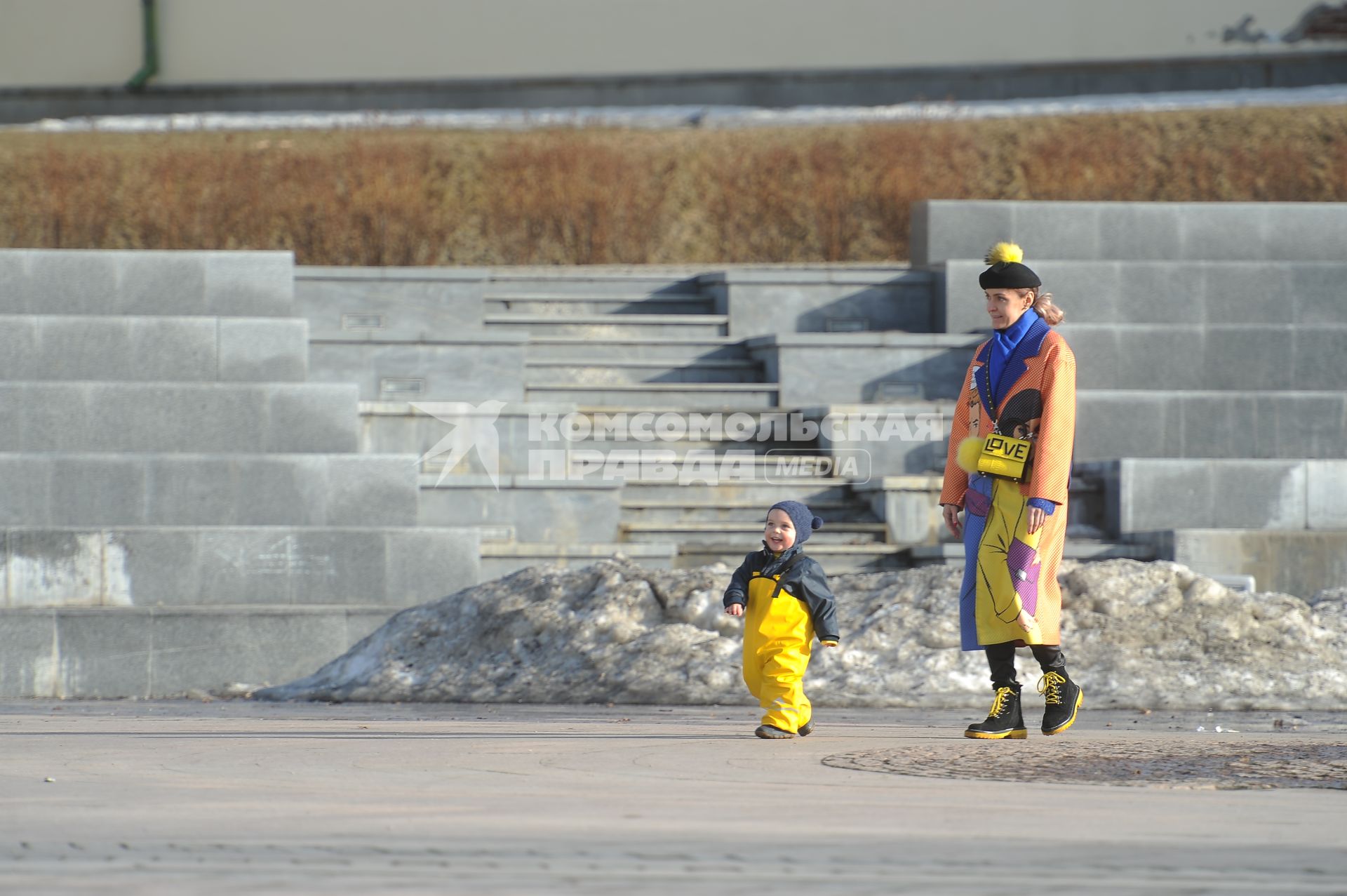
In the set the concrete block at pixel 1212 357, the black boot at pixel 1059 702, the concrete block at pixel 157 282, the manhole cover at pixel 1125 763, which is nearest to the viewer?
the manhole cover at pixel 1125 763

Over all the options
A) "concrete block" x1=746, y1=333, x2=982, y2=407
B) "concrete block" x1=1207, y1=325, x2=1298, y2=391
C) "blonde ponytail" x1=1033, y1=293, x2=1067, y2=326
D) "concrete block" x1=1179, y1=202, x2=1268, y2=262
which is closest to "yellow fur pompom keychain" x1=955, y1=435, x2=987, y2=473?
"blonde ponytail" x1=1033, y1=293, x2=1067, y2=326

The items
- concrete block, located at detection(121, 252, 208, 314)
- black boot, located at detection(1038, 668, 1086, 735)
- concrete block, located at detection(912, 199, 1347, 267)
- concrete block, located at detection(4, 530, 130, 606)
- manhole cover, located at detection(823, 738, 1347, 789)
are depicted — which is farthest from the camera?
concrete block, located at detection(912, 199, 1347, 267)

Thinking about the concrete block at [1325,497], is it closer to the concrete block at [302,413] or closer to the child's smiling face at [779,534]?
the child's smiling face at [779,534]

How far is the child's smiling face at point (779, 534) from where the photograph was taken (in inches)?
280

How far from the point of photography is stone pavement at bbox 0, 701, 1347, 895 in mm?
3789

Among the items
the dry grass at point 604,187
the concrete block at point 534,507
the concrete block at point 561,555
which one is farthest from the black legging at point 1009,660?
the dry grass at point 604,187

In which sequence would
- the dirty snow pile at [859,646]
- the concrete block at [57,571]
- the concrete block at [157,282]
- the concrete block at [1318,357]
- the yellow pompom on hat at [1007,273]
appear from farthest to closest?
the concrete block at [1318,357] < the concrete block at [157,282] < the concrete block at [57,571] < the dirty snow pile at [859,646] < the yellow pompom on hat at [1007,273]

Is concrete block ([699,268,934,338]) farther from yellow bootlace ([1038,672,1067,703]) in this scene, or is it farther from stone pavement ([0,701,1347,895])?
yellow bootlace ([1038,672,1067,703])

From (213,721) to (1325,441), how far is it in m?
8.24

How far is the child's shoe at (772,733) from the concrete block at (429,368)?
20.4 ft

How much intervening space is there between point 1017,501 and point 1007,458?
165mm

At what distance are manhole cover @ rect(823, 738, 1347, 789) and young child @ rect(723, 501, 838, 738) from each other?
0.63 meters

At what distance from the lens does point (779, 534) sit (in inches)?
280

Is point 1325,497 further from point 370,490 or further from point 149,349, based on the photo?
point 149,349
